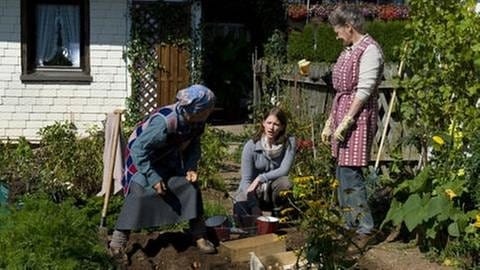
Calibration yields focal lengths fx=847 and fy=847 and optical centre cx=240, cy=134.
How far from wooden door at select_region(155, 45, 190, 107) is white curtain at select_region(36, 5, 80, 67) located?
1.24 meters

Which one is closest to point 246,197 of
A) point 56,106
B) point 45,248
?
point 45,248

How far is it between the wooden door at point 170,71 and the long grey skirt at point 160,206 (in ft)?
23.7

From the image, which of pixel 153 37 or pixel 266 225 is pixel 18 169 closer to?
pixel 266 225

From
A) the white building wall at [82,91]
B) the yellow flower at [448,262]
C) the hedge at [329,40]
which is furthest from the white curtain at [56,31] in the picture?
the yellow flower at [448,262]

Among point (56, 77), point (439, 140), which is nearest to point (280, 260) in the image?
point (439, 140)

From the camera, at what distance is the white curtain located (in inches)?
492

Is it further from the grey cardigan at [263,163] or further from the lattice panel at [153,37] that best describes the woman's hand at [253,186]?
the lattice panel at [153,37]

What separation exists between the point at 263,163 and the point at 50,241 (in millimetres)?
2711

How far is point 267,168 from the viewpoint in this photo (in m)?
6.87

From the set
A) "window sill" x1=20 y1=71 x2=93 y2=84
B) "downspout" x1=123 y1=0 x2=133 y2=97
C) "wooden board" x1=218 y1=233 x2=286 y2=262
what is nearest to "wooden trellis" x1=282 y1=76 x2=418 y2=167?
"wooden board" x1=218 y1=233 x2=286 y2=262

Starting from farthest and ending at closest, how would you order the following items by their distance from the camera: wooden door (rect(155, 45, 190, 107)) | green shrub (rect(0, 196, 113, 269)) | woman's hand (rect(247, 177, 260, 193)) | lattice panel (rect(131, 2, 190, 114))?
wooden door (rect(155, 45, 190, 107)) → lattice panel (rect(131, 2, 190, 114)) → woman's hand (rect(247, 177, 260, 193)) → green shrub (rect(0, 196, 113, 269))

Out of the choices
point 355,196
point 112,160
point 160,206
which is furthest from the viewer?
point 112,160

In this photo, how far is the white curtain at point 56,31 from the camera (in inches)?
492

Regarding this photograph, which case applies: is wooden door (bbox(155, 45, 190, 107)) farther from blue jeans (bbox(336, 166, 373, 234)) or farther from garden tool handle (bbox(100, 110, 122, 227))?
blue jeans (bbox(336, 166, 373, 234))
